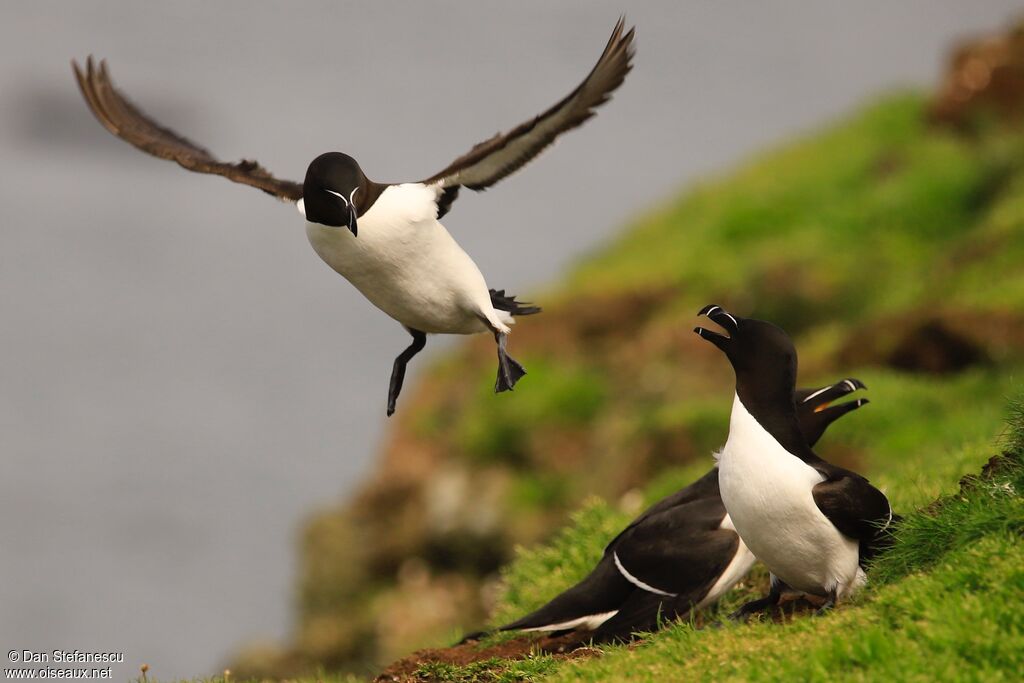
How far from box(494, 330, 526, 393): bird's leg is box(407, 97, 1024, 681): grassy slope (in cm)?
137

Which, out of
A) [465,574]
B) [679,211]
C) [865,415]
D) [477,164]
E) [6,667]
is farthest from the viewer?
[679,211]

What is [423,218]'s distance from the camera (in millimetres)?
7027

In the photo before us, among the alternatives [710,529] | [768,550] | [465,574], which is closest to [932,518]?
[768,550]

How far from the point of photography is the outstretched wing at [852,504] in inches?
243

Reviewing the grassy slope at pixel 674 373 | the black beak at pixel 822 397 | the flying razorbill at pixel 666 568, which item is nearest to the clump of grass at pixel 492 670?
the flying razorbill at pixel 666 568

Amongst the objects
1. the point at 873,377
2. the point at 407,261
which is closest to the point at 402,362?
the point at 407,261

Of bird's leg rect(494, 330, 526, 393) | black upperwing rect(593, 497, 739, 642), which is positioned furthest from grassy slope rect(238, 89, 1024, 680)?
bird's leg rect(494, 330, 526, 393)

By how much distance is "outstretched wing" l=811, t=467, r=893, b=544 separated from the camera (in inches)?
243

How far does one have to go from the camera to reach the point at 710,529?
709 centimetres

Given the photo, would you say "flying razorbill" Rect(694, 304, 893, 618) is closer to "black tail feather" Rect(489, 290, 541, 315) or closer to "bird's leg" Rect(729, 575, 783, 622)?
"bird's leg" Rect(729, 575, 783, 622)

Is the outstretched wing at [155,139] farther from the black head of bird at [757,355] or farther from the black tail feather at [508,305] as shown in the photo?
the black head of bird at [757,355]

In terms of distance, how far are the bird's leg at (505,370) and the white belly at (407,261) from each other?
0.17 metres

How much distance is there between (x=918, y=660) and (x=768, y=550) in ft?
3.64

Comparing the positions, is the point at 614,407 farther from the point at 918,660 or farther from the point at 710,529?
the point at 918,660
